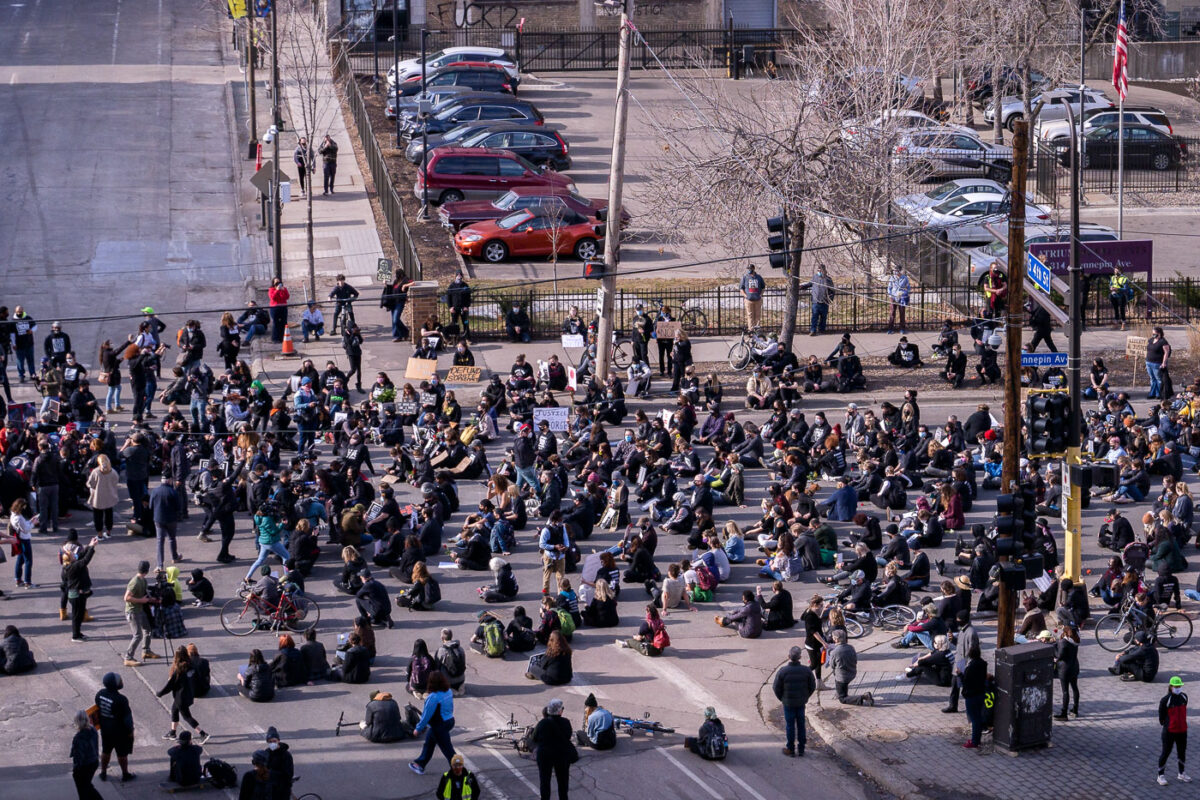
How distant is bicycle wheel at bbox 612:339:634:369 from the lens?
3609 centimetres

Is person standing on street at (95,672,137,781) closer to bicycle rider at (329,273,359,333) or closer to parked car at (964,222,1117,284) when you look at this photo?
bicycle rider at (329,273,359,333)

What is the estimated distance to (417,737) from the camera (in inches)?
773

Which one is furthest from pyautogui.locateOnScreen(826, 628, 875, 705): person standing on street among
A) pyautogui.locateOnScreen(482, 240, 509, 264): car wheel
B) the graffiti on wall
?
the graffiti on wall

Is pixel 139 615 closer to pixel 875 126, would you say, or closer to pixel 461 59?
pixel 875 126

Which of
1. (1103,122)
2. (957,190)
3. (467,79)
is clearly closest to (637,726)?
(957,190)

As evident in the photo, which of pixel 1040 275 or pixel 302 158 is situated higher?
pixel 302 158

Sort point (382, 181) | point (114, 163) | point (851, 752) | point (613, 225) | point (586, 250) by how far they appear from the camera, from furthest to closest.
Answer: point (114, 163) < point (382, 181) < point (586, 250) < point (613, 225) < point (851, 752)

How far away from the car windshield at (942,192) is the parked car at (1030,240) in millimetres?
2459

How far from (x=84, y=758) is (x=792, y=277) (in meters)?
21.2

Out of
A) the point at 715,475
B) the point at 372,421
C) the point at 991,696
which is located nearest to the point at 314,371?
the point at 372,421

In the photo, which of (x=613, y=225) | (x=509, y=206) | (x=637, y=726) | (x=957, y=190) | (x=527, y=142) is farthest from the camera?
(x=527, y=142)

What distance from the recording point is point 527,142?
4916 cm

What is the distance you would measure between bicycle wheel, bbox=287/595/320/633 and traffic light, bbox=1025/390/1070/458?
987cm

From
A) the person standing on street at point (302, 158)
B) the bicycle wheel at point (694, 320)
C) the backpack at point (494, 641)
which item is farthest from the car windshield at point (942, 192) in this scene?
the backpack at point (494, 641)
